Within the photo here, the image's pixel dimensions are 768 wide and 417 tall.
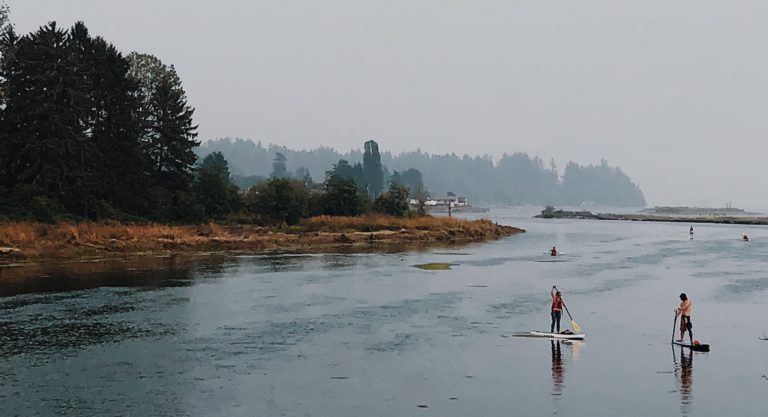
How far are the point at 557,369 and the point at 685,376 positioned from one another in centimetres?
419

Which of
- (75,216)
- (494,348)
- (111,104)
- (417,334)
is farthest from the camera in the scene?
(111,104)

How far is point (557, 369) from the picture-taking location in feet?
85.0

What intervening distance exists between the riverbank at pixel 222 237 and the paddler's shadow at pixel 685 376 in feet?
169

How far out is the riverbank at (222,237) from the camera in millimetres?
63250

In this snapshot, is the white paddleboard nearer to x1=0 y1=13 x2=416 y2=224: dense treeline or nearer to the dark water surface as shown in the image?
the dark water surface

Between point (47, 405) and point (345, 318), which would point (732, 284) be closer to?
point (345, 318)

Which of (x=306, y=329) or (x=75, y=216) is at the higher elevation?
(x=75, y=216)

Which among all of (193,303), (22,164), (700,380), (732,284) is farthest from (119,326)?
(22,164)

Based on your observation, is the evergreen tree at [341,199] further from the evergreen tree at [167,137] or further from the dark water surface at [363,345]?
the dark water surface at [363,345]

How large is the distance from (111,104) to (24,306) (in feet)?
166

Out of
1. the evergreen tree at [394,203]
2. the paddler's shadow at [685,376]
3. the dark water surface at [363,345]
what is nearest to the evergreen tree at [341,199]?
the evergreen tree at [394,203]

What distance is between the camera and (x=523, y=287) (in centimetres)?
5069

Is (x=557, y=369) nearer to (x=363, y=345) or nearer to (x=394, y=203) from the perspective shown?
(x=363, y=345)

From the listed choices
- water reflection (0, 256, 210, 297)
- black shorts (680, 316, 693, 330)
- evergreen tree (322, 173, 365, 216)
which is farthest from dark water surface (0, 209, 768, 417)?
evergreen tree (322, 173, 365, 216)
